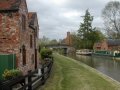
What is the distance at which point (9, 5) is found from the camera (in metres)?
23.2

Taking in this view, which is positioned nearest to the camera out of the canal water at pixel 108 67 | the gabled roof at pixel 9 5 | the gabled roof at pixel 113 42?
the gabled roof at pixel 9 5

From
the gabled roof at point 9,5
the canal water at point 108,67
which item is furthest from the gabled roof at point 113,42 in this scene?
the gabled roof at point 9,5

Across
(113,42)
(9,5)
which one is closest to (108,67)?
(9,5)

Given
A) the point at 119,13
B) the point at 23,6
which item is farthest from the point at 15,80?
the point at 119,13

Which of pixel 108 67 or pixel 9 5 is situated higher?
pixel 9 5

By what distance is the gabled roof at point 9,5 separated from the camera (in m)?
22.9

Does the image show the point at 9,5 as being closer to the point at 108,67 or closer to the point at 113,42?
the point at 108,67

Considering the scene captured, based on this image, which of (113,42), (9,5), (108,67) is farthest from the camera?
(113,42)

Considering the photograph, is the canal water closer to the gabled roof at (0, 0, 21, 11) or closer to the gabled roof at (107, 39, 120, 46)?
the gabled roof at (0, 0, 21, 11)

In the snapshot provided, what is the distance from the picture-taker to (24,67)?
25.1 meters

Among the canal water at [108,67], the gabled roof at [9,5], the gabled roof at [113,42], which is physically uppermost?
the gabled roof at [9,5]

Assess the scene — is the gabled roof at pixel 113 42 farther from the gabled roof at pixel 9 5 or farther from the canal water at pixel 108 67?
the gabled roof at pixel 9 5

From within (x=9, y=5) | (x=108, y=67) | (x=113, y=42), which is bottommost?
(x=108, y=67)

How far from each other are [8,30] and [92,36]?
8486 cm
